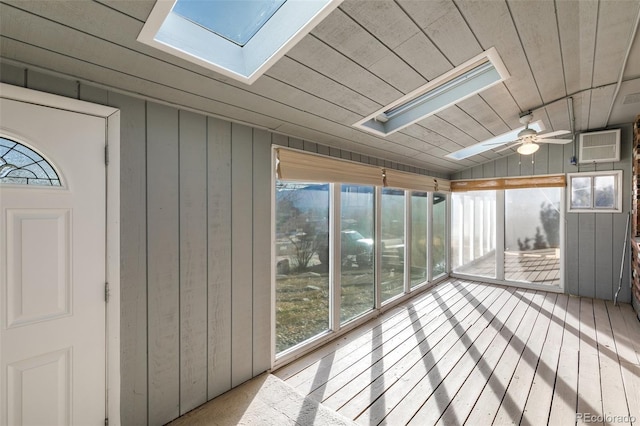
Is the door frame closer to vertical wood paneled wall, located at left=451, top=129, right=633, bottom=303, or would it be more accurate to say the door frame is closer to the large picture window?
the large picture window

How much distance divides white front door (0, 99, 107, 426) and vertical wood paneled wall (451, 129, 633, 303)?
566 centimetres

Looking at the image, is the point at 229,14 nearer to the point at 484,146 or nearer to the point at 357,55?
the point at 357,55

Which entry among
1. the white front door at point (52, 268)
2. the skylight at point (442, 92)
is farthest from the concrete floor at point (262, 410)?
the skylight at point (442, 92)

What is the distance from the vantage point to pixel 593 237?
423 centimetres

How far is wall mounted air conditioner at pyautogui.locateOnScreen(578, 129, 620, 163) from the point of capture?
3.93 meters

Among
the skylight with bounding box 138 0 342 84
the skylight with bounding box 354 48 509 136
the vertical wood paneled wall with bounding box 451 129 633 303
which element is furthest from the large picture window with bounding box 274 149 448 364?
the vertical wood paneled wall with bounding box 451 129 633 303

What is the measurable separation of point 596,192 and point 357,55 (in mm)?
4673

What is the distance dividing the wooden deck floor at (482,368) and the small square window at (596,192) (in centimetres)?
141

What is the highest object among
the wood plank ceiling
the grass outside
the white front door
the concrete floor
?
the wood plank ceiling

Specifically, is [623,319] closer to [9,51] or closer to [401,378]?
[401,378]

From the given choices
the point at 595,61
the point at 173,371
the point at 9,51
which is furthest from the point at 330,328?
the point at 595,61

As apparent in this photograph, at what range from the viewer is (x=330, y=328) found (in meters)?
3.00

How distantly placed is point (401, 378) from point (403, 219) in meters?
2.41

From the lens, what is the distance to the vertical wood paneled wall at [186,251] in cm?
161
